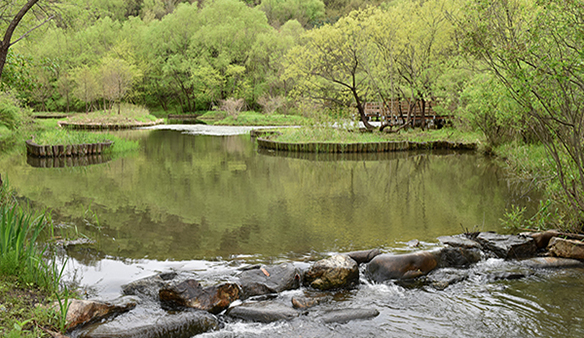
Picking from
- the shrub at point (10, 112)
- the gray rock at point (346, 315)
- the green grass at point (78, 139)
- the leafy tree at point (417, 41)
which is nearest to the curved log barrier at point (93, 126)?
the shrub at point (10, 112)

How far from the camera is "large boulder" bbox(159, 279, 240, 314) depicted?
205 inches

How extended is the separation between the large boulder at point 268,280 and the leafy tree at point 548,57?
4351mm

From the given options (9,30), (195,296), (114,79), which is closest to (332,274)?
(195,296)

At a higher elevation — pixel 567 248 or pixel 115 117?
pixel 115 117

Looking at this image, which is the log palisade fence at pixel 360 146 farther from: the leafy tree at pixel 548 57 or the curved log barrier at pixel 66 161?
the leafy tree at pixel 548 57

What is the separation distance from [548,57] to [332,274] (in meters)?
4.73

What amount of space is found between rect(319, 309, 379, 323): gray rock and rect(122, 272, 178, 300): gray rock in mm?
2056

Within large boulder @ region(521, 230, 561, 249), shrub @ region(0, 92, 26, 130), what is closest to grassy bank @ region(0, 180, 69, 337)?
large boulder @ region(521, 230, 561, 249)

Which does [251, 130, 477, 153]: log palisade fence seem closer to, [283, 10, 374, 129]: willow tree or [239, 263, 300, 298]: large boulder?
[283, 10, 374, 129]: willow tree

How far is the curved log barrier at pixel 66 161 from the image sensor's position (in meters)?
16.3

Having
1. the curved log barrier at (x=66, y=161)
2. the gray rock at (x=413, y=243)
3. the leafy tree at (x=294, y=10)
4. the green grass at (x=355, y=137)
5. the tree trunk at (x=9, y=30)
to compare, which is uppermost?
the leafy tree at (x=294, y=10)

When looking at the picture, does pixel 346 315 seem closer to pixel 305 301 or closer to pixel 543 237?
pixel 305 301

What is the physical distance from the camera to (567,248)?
715 cm

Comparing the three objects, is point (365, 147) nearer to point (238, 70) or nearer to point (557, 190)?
point (557, 190)
